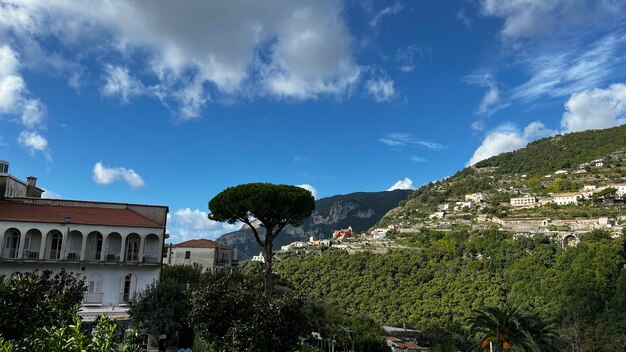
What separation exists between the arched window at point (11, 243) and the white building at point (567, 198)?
112638 millimetres

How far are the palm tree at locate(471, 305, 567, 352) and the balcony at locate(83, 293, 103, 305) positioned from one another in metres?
21.5

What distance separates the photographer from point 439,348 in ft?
110

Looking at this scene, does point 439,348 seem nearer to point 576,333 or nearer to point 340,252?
point 576,333

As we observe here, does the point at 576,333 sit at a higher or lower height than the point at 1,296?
lower

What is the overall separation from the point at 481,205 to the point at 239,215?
10170cm

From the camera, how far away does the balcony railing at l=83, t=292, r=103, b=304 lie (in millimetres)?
26028

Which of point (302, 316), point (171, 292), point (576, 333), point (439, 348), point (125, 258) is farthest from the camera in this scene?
point (576, 333)

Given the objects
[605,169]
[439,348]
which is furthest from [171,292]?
[605,169]

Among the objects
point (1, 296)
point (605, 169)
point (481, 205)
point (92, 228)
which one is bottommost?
point (1, 296)

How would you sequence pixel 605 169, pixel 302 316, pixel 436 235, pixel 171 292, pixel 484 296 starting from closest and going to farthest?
pixel 302 316 → pixel 171 292 → pixel 484 296 → pixel 436 235 → pixel 605 169

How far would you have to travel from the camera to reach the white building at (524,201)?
111 metres

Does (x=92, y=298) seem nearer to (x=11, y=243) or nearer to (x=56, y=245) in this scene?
(x=56, y=245)

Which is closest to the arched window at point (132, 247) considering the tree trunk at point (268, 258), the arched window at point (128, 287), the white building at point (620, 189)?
the arched window at point (128, 287)

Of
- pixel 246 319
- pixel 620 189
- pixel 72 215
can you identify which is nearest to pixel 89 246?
pixel 72 215
